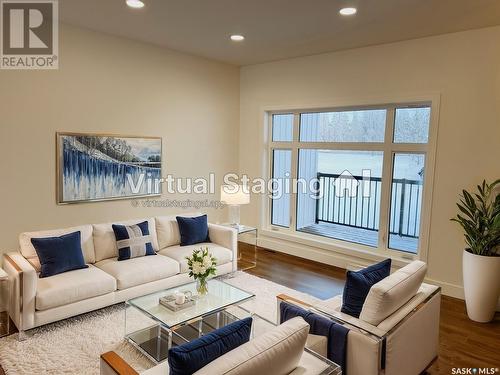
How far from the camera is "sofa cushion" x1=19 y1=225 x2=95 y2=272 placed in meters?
3.66

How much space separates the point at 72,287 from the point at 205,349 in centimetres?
219

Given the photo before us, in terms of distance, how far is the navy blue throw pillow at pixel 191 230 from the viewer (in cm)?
476

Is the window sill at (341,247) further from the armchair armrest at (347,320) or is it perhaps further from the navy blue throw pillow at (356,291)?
the armchair armrest at (347,320)

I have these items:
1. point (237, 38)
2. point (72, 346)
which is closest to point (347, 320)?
point (72, 346)

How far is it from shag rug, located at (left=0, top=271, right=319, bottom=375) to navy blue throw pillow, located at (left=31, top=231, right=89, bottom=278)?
50cm

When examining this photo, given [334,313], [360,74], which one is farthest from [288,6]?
[334,313]

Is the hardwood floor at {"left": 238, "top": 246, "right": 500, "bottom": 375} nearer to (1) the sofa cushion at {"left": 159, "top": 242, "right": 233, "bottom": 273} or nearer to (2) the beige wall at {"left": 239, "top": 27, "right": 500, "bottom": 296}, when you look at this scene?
(2) the beige wall at {"left": 239, "top": 27, "right": 500, "bottom": 296}

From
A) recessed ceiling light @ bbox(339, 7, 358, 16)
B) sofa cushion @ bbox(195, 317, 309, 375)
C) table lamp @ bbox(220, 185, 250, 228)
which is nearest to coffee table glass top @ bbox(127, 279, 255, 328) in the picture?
sofa cushion @ bbox(195, 317, 309, 375)

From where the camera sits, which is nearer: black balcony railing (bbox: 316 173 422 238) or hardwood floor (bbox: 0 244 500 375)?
hardwood floor (bbox: 0 244 500 375)

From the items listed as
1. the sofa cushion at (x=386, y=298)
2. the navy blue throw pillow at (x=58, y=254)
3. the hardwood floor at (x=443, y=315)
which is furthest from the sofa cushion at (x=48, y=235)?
the sofa cushion at (x=386, y=298)

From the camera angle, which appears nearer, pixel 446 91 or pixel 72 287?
pixel 72 287

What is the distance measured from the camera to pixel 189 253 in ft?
14.6

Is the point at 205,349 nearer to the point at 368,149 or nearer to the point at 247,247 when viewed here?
the point at 368,149

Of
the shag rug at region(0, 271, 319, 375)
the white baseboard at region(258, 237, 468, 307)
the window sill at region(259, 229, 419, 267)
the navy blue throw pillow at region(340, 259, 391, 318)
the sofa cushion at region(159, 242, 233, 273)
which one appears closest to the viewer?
the navy blue throw pillow at region(340, 259, 391, 318)
